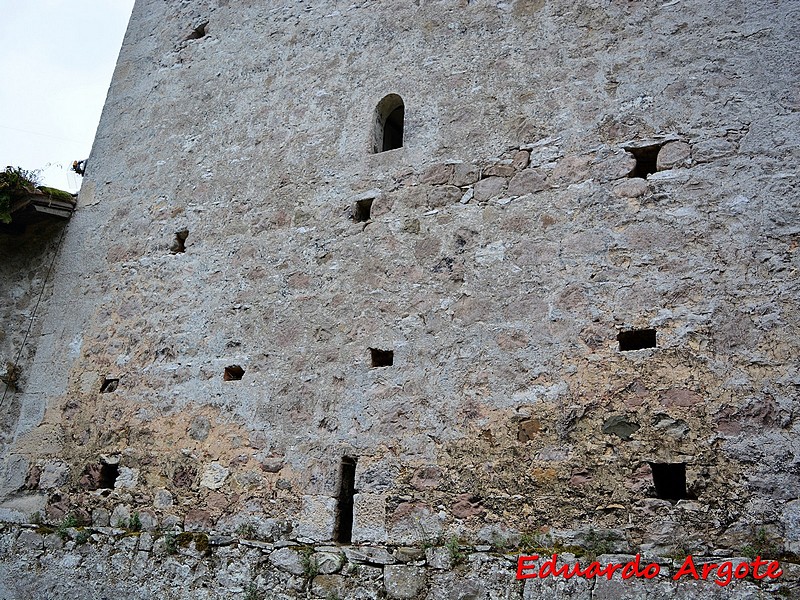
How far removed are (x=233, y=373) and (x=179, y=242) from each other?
→ 4.35ft

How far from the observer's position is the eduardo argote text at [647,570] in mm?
2986

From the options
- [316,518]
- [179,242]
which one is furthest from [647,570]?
[179,242]

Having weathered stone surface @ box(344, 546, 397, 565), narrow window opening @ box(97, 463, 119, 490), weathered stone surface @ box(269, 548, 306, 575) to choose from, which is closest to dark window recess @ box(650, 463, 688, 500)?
weathered stone surface @ box(344, 546, 397, 565)

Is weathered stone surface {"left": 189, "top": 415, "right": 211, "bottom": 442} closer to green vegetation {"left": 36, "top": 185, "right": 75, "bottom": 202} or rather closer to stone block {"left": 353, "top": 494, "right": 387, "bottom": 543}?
stone block {"left": 353, "top": 494, "right": 387, "bottom": 543}

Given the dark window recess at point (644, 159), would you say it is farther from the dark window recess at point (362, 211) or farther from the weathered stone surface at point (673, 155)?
the dark window recess at point (362, 211)

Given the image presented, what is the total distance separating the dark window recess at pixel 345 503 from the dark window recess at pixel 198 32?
431 cm

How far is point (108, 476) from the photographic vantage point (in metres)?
4.95

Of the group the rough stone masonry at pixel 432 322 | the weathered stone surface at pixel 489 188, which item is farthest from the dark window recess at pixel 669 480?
the weathered stone surface at pixel 489 188

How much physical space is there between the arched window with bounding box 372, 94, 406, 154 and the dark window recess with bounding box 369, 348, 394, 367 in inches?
59.3

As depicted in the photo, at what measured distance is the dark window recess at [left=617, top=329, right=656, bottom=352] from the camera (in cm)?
362

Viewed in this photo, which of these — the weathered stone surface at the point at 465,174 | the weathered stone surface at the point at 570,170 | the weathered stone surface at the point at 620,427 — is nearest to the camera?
the weathered stone surface at the point at 620,427

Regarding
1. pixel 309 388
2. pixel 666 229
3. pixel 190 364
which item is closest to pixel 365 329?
pixel 309 388

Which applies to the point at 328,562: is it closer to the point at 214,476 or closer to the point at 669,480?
the point at 214,476

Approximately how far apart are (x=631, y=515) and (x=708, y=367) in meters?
0.81
